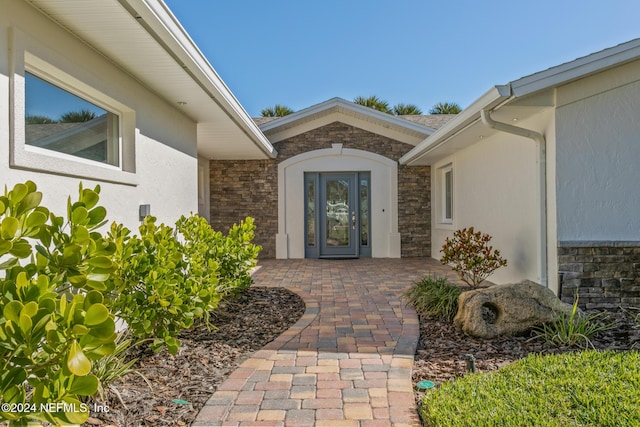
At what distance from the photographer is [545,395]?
305 cm

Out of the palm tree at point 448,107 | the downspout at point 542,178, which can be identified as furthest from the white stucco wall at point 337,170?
the palm tree at point 448,107

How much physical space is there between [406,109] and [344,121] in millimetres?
14610

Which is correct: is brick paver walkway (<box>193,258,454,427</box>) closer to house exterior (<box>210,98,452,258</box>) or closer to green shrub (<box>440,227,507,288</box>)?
green shrub (<box>440,227,507,288</box>)

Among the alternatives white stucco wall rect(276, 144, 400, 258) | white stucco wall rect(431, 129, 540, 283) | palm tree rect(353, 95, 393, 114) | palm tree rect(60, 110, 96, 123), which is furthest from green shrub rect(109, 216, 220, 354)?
palm tree rect(353, 95, 393, 114)

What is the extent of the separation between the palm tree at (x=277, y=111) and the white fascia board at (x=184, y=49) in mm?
17662

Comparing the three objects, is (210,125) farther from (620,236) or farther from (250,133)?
(620,236)

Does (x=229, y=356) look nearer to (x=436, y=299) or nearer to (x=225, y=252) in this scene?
(x=225, y=252)

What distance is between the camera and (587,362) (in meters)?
3.69

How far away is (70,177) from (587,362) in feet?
15.7

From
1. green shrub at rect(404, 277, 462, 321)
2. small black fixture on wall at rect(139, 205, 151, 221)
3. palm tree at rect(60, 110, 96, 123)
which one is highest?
palm tree at rect(60, 110, 96, 123)

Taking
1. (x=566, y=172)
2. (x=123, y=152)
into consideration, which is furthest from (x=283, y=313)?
(x=566, y=172)

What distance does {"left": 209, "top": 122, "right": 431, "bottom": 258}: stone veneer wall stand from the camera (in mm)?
12445

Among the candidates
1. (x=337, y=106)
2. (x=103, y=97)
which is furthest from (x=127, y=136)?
(x=337, y=106)

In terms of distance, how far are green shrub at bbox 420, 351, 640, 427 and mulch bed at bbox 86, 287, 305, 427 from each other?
1.67m
